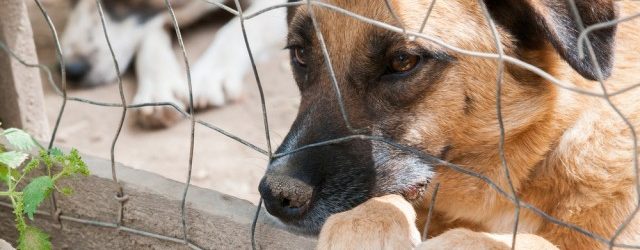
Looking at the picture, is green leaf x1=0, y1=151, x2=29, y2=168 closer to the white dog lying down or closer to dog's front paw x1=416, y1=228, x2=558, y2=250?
dog's front paw x1=416, y1=228, x2=558, y2=250

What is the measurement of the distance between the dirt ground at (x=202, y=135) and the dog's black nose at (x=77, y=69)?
0.27ft

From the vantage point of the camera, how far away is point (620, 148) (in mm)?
2713

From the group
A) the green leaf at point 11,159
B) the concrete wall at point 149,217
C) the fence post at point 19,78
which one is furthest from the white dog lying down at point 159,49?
the green leaf at point 11,159

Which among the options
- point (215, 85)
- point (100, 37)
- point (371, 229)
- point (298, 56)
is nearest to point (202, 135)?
point (215, 85)

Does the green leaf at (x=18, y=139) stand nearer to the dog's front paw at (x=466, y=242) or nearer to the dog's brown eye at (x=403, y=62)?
the dog's brown eye at (x=403, y=62)

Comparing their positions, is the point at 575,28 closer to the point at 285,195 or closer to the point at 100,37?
the point at 285,195

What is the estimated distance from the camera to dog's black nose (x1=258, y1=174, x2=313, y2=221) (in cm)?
254

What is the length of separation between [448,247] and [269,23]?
368cm

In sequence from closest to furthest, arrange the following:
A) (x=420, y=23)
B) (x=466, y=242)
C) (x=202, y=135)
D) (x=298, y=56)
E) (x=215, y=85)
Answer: (x=466, y=242), (x=420, y=23), (x=298, y=56), (x=202, y=135), (x=215, y=85)

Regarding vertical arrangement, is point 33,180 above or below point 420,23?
below

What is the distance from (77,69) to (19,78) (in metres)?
2.04

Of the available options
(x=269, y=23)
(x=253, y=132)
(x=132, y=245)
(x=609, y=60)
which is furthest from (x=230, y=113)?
(x=609, y=60)

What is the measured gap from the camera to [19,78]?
11.4ft

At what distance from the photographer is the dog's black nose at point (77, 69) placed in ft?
18.0
